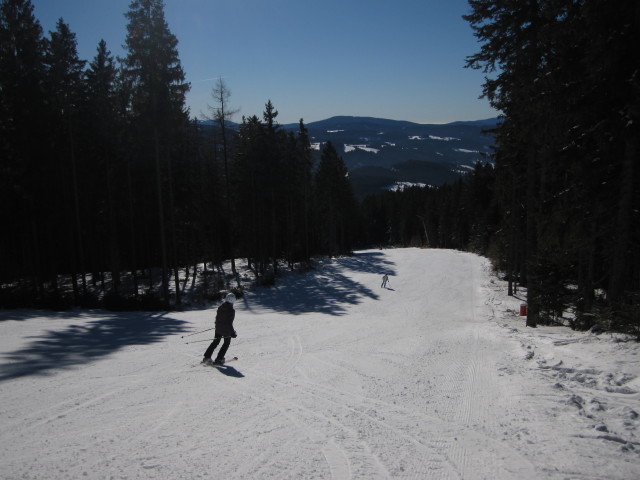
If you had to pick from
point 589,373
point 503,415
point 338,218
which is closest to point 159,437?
point 503,415

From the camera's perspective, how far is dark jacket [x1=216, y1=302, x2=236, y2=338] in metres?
9.06

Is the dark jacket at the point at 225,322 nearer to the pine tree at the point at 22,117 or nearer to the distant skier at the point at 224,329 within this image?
the distant skier at the point at 224,329

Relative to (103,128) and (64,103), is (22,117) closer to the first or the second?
(64,103)

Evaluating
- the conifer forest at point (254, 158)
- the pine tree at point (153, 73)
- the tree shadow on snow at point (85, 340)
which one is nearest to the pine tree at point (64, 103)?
the conifer forest at point (254, 158)

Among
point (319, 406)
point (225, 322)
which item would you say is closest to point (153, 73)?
point (225, 322)

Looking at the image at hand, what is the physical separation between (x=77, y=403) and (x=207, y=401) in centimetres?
209

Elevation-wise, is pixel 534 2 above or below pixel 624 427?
above

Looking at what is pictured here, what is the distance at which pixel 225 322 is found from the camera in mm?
9125

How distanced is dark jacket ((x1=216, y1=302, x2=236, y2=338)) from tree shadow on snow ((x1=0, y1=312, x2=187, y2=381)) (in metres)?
3.23

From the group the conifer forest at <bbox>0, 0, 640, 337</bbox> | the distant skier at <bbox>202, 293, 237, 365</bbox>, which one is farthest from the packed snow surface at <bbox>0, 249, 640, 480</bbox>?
the conifer forest at <bbox>0, 0, 640, 337</bbox>

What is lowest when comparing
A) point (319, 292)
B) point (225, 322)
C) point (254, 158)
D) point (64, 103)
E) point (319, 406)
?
point (319, 292)

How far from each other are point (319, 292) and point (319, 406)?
20871mm

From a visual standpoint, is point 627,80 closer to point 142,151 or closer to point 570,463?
A: point 570,463

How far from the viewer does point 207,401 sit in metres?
6.46
